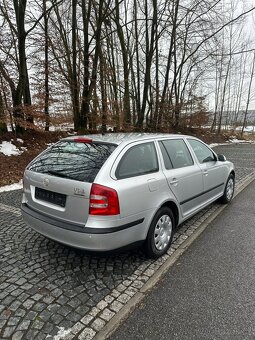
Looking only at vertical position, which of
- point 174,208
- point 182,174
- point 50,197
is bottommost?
point 174,208

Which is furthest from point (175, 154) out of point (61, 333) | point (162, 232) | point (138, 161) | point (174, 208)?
point (61, 333)

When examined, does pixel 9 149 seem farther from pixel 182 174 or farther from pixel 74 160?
pixel 182 174

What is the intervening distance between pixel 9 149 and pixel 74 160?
6.79 metres

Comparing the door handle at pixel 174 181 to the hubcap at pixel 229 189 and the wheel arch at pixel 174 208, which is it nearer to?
the wheel arch at pixel 174 208

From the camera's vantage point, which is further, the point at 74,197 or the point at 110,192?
the point at 74,197

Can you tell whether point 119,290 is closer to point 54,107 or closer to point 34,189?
point 34,189

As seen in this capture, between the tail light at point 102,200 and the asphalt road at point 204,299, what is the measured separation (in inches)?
38.1

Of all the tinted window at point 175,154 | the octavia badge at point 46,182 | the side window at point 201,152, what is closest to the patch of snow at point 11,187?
the octavia badge at point 46,182

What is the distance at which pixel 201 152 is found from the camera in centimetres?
452

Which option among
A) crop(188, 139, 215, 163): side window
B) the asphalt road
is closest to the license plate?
the asphalt road

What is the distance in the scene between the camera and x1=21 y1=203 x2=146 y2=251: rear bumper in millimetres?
2586

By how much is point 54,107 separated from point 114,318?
9.81m

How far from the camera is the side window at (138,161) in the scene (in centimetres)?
285

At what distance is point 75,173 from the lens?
280 centimetres
